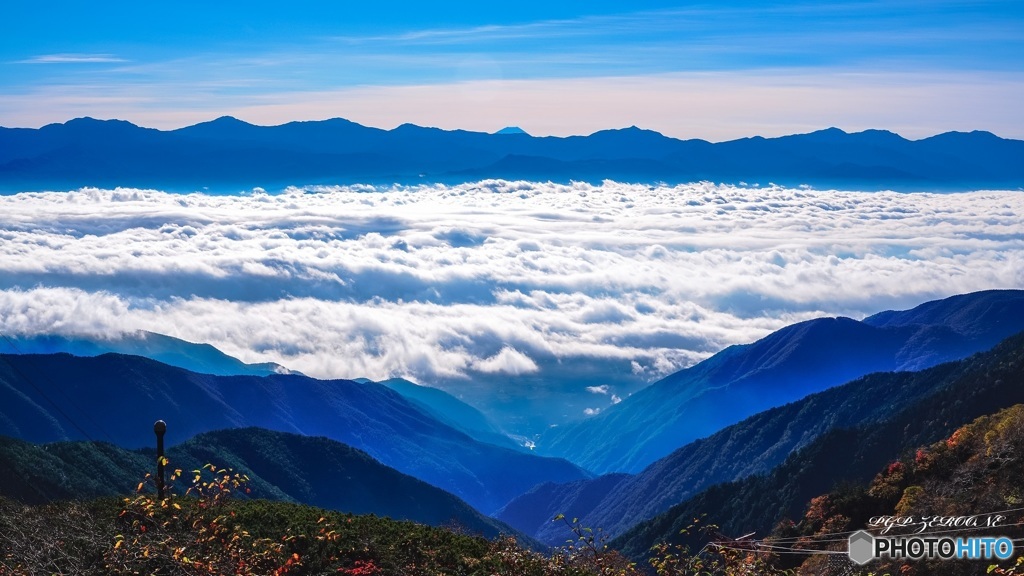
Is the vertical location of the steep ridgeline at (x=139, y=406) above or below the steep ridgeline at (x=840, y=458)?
below

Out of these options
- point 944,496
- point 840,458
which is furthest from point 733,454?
point 944,496

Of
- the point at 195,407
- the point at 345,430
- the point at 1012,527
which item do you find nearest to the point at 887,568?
the point at 1012,527

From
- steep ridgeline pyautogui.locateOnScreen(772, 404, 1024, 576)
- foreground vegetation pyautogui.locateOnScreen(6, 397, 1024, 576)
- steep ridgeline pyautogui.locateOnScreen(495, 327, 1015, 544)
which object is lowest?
steep ridgeline pyautogui.locateOnScreen(495, 327, 1015, 544)

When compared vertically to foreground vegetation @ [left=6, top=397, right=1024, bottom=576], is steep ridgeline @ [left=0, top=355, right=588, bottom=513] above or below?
below

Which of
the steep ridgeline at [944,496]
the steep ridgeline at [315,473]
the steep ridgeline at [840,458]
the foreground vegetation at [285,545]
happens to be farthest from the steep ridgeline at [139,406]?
the foreground vegetation at [285,545]

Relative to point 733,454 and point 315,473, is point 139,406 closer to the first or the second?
point 315,473

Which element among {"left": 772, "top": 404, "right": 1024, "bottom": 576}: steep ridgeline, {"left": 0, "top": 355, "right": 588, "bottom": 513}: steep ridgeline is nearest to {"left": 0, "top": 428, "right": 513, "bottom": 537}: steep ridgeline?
{"left": 0, "top": 355, "right": 588, "bottom": 513}: steep ridgeline

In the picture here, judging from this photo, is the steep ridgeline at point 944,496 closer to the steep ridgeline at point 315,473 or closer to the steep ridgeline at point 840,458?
the steep ridgeline at point 840,458

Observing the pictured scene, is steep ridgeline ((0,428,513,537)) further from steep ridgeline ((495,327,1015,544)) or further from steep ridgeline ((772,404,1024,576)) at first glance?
steep ridgeline ((772,404,1024,576))

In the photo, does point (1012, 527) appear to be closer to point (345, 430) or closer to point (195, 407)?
point (195, 407)
